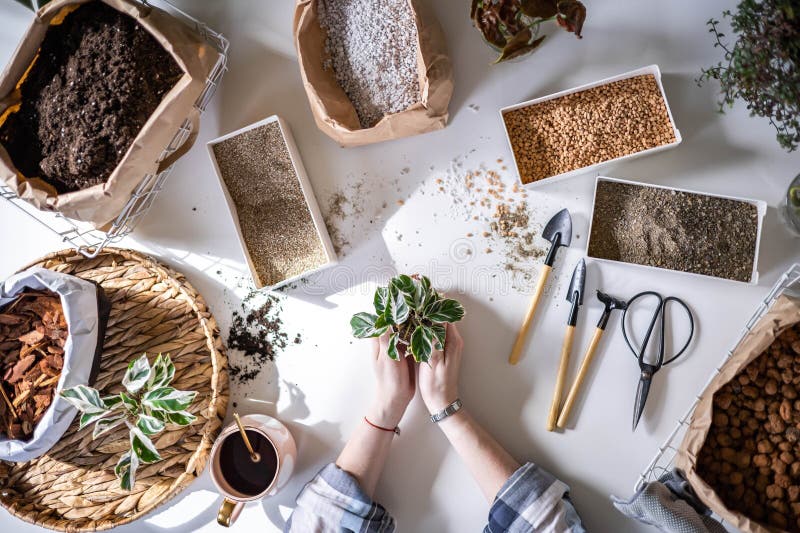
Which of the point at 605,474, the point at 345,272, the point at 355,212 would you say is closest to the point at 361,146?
the point at 355,212

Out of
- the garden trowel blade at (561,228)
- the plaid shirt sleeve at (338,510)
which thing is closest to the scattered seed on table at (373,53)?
the garden trowel blade at (561,228)

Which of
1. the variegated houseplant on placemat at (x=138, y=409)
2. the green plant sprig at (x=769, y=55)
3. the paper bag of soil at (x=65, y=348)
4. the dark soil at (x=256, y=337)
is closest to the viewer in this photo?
the green plant sprig at (x=769, y=55)

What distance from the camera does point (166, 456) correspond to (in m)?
1.33

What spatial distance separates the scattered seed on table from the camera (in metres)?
1.27

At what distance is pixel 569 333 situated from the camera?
130 centimetres

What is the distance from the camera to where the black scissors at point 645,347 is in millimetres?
1275

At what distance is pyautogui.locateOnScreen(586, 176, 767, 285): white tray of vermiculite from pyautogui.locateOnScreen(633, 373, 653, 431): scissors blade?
27cm

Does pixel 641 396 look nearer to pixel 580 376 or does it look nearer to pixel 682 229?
pixel 580 376

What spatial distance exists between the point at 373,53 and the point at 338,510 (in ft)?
3.59

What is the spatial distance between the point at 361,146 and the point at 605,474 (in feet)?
3.36

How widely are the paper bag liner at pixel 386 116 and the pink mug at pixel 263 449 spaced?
2.35 feet

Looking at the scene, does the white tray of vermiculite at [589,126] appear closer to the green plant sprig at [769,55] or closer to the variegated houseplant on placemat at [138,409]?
the green plant sprig at [769,55]

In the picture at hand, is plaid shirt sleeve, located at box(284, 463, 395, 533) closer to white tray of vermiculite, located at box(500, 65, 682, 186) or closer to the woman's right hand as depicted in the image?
the woman's right hand

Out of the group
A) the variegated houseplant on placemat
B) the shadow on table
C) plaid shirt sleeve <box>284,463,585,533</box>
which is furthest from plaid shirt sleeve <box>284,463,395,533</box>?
the shadow on table
